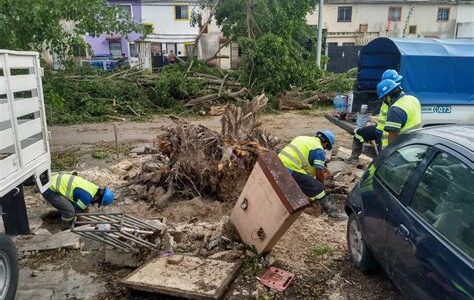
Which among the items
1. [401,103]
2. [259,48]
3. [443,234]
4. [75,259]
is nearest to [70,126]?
[259,48]

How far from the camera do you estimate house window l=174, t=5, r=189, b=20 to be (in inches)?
1395

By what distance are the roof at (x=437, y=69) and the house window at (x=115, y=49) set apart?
31.5m

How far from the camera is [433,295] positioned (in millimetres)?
2840

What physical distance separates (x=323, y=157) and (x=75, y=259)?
3404 millimetres

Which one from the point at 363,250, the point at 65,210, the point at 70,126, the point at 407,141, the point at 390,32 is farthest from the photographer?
the point at 390,32

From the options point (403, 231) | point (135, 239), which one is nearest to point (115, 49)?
point (135, 239)

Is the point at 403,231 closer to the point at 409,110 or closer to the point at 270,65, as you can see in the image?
the point at 409,110

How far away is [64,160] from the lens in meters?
9.78

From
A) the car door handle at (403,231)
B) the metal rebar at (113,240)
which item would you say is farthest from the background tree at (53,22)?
the car door handle at (403,231)

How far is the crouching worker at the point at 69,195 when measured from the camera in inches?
231

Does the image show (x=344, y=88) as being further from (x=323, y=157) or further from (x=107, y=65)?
(x=107, y=65)

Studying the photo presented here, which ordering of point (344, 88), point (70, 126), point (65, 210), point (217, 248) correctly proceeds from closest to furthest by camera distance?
1. point (217, 248)
2. point (65, 210)
3. point (70, 126)
4. point (344, 88)

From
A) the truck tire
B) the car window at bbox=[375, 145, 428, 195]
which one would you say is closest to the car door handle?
the car window at bbox=[375, 145, 428, 195]

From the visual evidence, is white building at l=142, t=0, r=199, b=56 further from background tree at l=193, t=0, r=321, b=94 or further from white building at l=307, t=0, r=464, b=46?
background tree at l=193, t=0, r=321, b=94
